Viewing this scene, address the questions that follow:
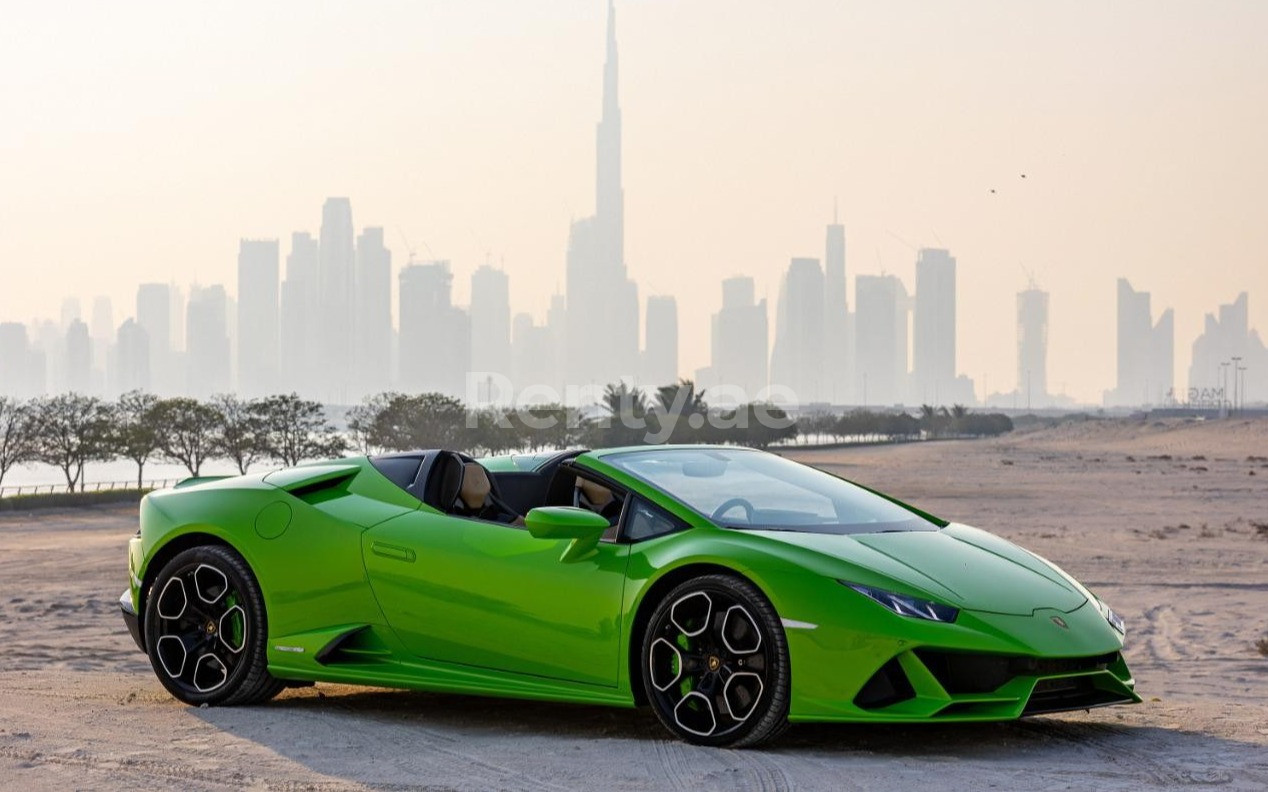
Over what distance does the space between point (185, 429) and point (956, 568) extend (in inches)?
4277

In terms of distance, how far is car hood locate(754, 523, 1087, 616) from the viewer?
655 centimetres

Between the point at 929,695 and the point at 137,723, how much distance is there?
367cm

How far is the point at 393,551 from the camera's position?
761 cm

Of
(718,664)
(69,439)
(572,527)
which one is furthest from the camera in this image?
(69,439)

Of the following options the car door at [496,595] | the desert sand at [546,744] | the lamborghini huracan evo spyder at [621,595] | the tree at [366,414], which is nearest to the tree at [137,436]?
the tree at [366,414]

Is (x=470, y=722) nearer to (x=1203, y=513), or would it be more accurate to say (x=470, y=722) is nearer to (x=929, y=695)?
(x=929, y=695)

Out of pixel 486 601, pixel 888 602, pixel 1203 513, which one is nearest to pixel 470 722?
pixel 486 601

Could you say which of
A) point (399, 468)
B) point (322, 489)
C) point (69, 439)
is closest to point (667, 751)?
point (399, 468)

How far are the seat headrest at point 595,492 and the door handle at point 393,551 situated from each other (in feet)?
2.98

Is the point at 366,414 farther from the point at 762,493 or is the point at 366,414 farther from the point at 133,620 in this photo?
the point at 762,493

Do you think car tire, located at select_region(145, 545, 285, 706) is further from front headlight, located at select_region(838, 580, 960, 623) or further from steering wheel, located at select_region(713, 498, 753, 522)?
front headlight, located at select_region(838, 580, 960, 623)

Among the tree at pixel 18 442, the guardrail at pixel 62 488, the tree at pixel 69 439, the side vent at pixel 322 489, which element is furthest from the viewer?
the tree at pixel 69 439

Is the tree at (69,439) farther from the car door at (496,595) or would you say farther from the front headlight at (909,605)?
the front headlight at (909,605)

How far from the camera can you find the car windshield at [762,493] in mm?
7156
